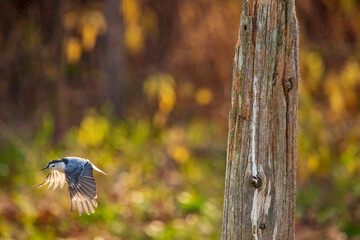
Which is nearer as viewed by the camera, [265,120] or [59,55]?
[265,120]

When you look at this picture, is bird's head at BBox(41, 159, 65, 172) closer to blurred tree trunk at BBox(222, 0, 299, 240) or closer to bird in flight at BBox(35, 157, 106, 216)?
bird in flight at BBox(35, 157, 106, 216)

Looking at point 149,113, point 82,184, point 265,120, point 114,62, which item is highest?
point 114,62

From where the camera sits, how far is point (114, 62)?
10.8 metres

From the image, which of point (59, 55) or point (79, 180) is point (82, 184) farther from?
point (59, 55)

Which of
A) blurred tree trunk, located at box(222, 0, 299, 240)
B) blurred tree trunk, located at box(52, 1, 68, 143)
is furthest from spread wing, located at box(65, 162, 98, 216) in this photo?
blurred tree trunk, located at box(52, 1, 68, 143)

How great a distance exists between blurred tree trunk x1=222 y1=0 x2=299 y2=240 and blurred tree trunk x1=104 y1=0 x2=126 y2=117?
23.4 feet

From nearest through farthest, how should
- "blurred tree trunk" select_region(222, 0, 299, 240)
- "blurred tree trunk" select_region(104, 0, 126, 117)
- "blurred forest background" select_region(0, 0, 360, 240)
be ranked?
"blurred tree trunk" select_region(222, 0, 299, 240), "blurred forest background" select_region(0, 0, 360, 240), "blurred tree trunk" select_region(104, 0, 126, 117)

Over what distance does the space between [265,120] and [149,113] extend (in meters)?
7.54

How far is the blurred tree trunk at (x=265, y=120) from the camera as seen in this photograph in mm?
3547

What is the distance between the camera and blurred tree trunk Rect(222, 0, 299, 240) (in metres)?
3.55

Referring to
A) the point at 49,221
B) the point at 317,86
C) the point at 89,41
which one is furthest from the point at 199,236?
the point at 89,41

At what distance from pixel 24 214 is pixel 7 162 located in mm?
1944

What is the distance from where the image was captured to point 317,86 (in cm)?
1013

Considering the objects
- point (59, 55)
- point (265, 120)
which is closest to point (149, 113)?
point (59, 55)
